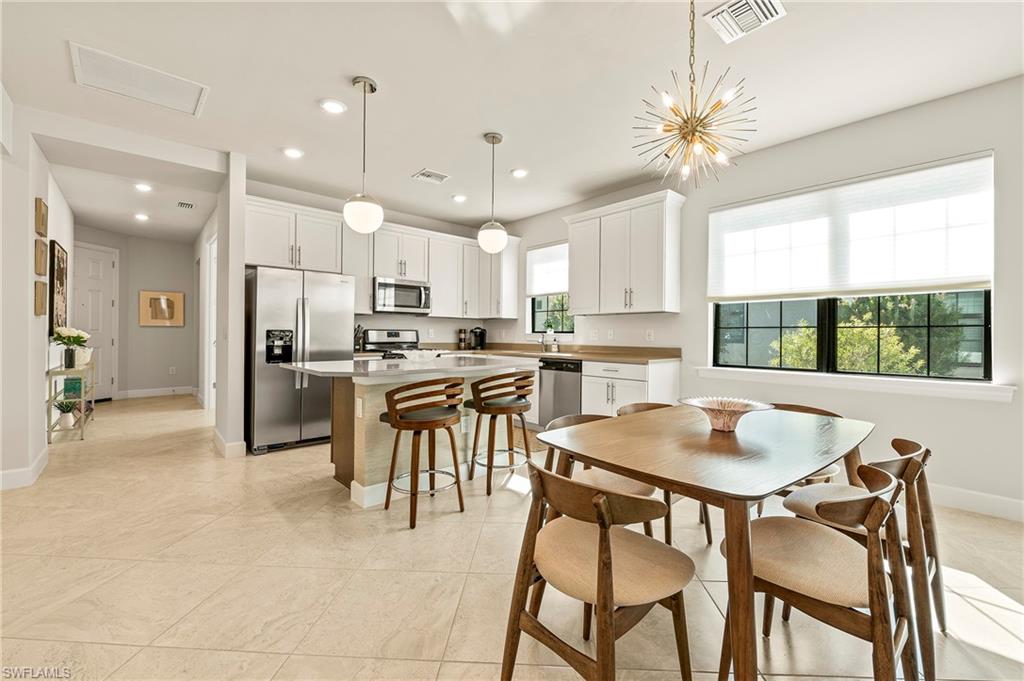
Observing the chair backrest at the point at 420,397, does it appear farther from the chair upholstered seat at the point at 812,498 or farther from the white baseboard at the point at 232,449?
the white baseboard at the point at 232,449

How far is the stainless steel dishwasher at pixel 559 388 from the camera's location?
4684 millimetres

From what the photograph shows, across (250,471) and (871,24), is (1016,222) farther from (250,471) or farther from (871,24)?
(250,471)

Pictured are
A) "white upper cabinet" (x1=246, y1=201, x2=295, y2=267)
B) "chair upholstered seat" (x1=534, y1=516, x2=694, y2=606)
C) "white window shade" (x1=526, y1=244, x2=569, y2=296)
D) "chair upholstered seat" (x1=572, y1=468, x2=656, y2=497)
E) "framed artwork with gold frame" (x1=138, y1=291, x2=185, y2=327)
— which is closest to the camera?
"chair upholstered seat" (x1=534, y1=516, x2=694, y2=606)

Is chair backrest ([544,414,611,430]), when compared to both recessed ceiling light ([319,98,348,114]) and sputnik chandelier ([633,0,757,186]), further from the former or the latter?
recessed ceiling light ([319,98,348,114])

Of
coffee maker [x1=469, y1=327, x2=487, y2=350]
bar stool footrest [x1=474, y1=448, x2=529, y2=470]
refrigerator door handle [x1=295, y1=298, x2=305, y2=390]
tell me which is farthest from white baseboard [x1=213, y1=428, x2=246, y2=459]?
coffee maker [x1=469, y1=327, x2=487, y2=350]

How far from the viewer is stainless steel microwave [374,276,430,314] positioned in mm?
5223

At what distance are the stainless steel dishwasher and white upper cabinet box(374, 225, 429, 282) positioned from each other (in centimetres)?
200

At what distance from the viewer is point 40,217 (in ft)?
11.1

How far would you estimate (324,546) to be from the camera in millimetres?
2375

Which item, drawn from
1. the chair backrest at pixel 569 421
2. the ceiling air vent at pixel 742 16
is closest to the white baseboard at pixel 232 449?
the chair backrest at pixel 569 421

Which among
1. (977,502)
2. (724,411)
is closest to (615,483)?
(724,411)

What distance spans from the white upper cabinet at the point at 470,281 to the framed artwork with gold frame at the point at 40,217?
3941 mm

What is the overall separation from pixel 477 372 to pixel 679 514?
1608 mm

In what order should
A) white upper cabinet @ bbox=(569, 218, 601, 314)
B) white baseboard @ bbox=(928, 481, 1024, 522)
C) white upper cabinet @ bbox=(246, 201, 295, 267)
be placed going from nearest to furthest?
white baseboard @ bbox=(928, 481, 1024, 522)
white upper cabinet @ bbox=(246, 201, 295, 267)
white upper cabinet @ bbox=(569, 218, 601, 314)
